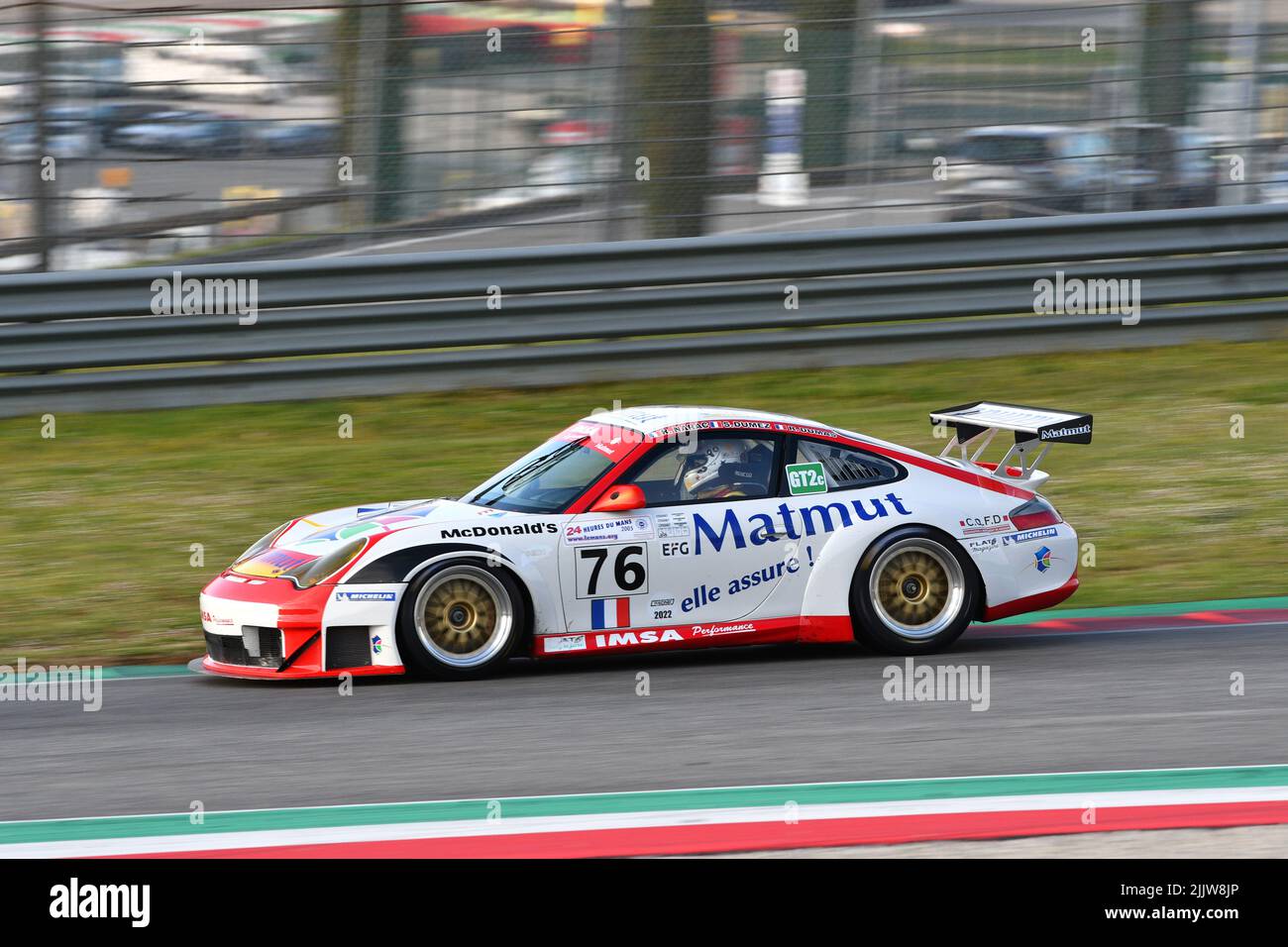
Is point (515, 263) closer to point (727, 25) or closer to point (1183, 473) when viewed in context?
point (727, 25)

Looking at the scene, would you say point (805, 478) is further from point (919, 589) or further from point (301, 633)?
point (301, 633)

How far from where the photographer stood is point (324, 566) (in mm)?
7500

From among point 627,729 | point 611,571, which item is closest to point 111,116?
point 611,571

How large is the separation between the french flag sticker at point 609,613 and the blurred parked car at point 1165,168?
7789 mm

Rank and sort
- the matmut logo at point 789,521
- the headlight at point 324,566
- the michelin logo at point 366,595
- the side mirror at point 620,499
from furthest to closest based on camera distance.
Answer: the matmut logo at point 789,521
the side mirror at point 620,499
the headlight at point 324,566
the michelin logo at point 366,595

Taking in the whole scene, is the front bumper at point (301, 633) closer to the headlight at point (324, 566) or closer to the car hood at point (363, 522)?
the headlight at point (324, 566)

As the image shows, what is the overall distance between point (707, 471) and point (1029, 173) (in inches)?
267

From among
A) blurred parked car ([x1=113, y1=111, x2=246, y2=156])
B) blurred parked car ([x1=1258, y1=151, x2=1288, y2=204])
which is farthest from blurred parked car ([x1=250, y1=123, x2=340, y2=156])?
blurred parked car ([x1=1258, y1=151, x2=1288, y2=204])

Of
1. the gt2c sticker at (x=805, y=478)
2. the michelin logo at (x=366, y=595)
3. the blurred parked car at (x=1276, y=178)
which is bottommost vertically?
the michelin logo at (x=366, y=595)

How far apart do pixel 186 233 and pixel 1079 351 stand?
704 cm

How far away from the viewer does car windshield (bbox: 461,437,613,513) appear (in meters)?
7.82

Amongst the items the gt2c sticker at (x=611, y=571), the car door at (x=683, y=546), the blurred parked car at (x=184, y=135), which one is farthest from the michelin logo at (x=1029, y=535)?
the blurred parked car at (x=184, y=135)

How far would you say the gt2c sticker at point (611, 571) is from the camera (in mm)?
7613

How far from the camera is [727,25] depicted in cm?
1297
